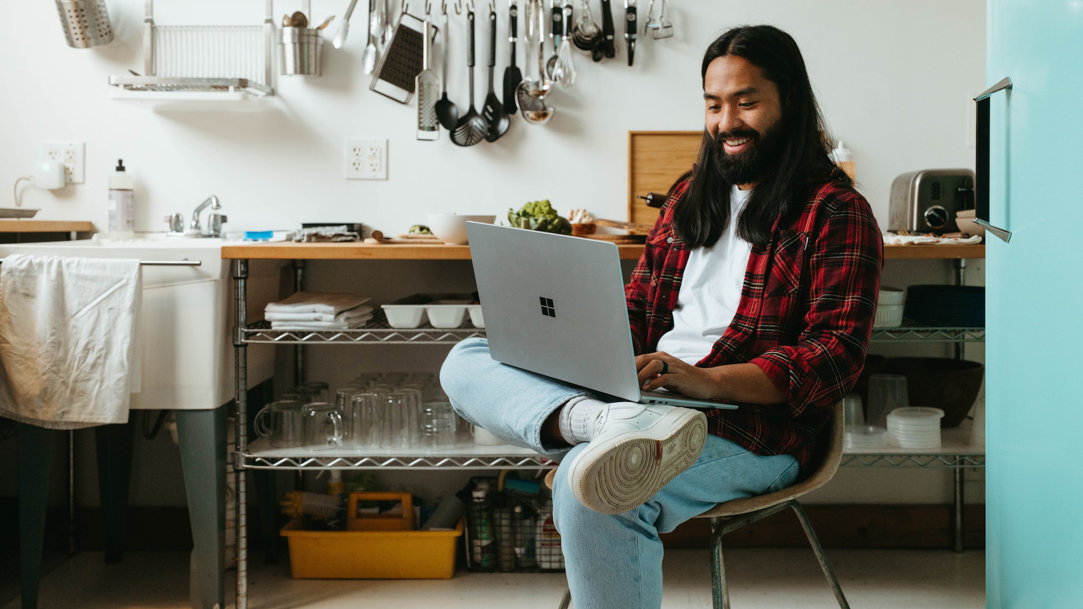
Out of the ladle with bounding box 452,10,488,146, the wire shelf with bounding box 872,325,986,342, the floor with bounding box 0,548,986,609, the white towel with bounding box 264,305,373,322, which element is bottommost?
the floor with bounding box 0,548,986,609

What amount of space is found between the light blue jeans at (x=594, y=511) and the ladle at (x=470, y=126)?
1.01m

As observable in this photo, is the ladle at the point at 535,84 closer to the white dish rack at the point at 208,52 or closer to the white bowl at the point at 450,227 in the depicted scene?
the white bowl at the point at 450,227

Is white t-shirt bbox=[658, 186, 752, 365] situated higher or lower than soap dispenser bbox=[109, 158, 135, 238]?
lower

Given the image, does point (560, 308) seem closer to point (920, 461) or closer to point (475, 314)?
point (475, 314)

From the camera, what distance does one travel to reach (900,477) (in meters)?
2.53

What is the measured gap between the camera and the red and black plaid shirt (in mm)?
1408

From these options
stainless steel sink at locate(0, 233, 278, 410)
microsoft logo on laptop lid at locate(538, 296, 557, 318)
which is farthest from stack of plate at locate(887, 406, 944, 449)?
stainless steel sink at locate(0, 233, 278, 410)

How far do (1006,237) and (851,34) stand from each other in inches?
47.5

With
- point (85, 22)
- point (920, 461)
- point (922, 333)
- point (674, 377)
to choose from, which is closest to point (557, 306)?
point (674, 377)

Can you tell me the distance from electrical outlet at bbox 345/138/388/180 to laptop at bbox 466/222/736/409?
110cm

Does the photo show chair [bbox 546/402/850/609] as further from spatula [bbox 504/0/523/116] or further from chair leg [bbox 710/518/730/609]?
spatula [bbox 504/0/523/116]

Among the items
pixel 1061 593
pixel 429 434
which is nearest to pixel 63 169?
pixel 429 434

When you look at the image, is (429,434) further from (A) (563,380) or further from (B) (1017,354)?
(B) (1017,354)

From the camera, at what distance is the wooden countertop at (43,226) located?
2113 millimetres
